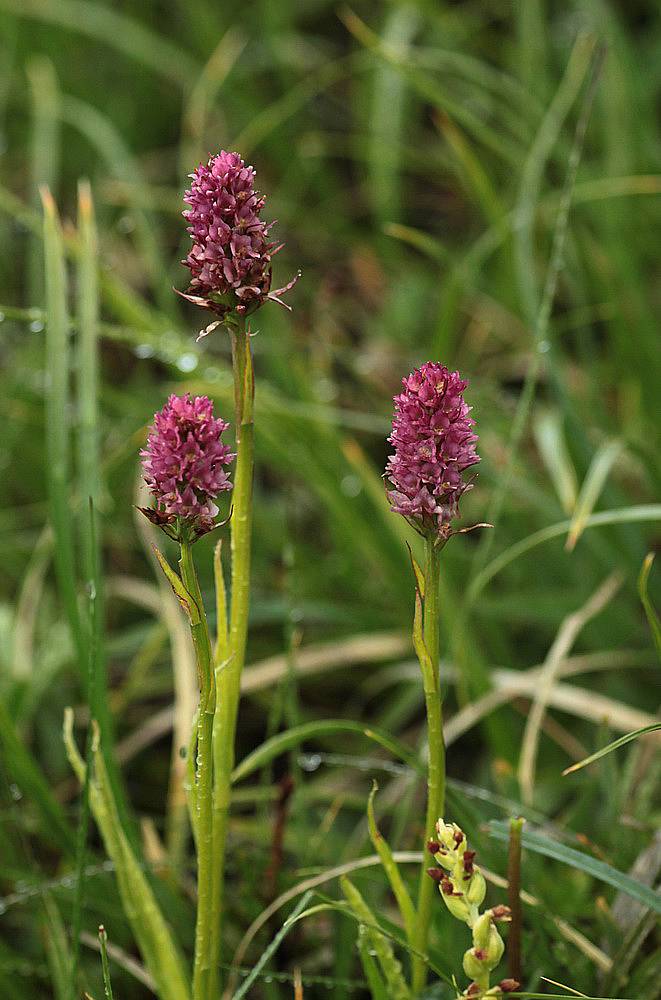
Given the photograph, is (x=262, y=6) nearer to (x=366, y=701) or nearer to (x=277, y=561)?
(x=277, y=561)

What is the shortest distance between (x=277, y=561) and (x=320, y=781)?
1.64 feet

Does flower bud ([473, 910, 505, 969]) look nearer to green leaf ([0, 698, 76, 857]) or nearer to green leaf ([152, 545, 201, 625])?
green leaf ([152, 545, 201, 625])

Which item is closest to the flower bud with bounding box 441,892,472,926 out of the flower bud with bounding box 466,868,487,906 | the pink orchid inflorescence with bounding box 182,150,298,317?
the flower bud with bounding box 466,868,487,906

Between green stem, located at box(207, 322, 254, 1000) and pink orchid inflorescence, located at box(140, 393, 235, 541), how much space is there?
120 millimetres

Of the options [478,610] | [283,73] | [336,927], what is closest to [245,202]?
[336,927]

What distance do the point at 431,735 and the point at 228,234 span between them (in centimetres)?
46

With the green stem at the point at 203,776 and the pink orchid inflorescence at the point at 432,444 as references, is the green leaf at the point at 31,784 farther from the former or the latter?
the pink orchid inflorescence at the point at 432,444

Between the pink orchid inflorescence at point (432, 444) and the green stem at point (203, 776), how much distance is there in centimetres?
18

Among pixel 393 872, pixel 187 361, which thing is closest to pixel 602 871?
pixel 393 872

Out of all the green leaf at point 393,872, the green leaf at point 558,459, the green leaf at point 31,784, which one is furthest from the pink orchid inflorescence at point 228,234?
the green leaf at point 558,459

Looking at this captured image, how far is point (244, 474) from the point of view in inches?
38.4

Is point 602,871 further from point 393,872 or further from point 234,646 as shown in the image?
point 234,646

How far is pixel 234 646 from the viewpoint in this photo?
102 centimetres

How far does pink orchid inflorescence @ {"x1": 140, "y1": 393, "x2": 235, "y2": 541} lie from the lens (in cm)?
83
